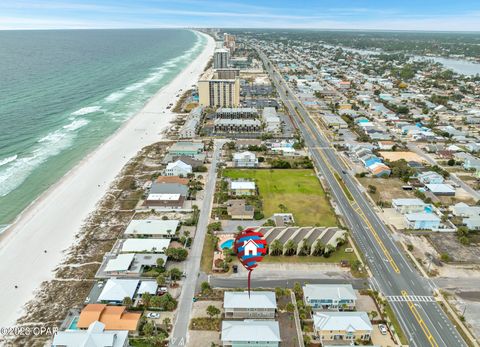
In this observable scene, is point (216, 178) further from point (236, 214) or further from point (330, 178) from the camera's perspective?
point (330, 178)

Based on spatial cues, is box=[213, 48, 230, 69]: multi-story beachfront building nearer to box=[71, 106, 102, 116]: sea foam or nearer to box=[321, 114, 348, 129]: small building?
box=[71, 106, 102, 116]: sea foam

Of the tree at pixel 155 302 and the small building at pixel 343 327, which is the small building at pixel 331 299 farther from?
the tree at pixel 155 302

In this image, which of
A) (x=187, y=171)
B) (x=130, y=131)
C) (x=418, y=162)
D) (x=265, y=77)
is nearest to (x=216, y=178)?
(x=187, y=171)

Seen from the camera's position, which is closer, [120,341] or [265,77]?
[120,341]

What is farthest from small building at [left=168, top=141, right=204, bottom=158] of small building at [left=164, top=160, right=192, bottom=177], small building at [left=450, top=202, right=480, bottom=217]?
small building at [left=450, top=202, right=480, bottom=217]

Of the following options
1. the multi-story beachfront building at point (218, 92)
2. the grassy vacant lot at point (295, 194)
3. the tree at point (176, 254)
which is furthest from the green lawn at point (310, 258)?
the multi-story beachfront building at point (218, 92)

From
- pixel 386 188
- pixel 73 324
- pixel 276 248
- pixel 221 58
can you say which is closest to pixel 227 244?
pixel 276 248
